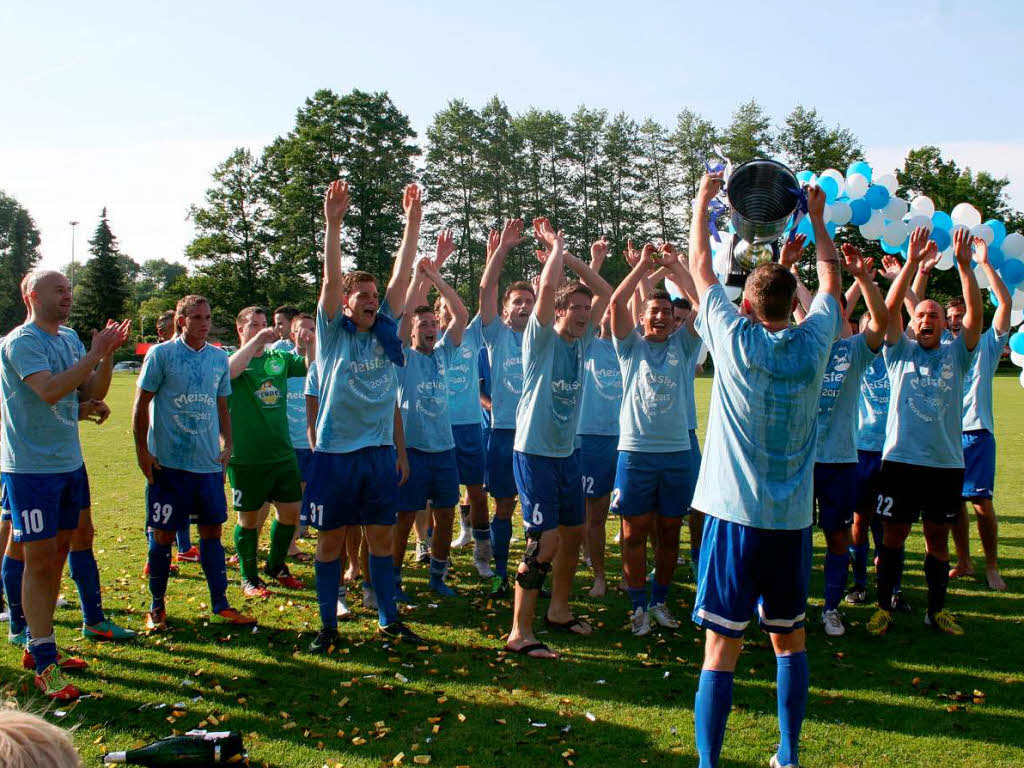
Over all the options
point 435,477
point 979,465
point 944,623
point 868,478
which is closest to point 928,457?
point 868,478

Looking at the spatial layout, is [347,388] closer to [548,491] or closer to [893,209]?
[548,491]

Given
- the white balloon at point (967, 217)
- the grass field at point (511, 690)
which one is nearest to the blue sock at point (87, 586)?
the grass field at point (511, 690)

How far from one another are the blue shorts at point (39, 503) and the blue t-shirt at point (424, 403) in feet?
8.83

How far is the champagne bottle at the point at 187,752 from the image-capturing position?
11.6ft

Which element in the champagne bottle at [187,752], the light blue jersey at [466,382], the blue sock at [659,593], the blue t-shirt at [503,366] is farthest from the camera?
the light blue jersey at [466,382]

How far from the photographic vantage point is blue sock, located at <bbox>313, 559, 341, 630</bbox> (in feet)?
18.0

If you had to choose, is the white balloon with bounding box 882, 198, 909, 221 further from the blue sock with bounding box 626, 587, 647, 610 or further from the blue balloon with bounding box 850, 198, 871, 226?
the blue sock with bounding box 626, 587, 647, 610

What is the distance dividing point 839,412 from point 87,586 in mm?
5858

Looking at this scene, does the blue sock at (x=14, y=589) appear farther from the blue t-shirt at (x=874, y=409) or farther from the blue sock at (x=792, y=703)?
the blue t-shirt at (x=874, y=409)

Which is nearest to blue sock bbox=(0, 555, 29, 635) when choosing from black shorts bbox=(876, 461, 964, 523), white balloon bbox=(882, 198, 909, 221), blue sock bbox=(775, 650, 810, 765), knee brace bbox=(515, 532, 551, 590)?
knee brace bbox=(515, 532, 551, 590)

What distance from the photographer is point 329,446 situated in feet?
17.8

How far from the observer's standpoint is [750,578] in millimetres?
3688

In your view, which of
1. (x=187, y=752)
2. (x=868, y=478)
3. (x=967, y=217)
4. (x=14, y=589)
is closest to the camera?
(x=187, y=752)

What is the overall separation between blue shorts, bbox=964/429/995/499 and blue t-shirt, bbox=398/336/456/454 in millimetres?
4942
